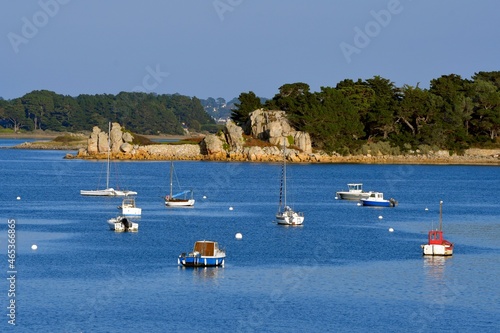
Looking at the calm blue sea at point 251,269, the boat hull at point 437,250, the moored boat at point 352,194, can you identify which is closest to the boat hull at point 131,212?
the calm blue sea at point 251,269

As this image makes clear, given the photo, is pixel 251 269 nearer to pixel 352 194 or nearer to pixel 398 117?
pixel 352 194

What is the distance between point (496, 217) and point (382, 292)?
33689 mm

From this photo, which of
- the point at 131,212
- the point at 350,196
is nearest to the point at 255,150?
the point at 350,196

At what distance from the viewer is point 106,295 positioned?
38.1 meters

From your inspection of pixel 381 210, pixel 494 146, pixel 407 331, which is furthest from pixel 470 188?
pixel 407 331

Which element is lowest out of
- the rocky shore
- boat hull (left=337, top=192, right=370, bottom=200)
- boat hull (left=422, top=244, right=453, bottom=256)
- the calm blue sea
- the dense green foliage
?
the calm blue sea

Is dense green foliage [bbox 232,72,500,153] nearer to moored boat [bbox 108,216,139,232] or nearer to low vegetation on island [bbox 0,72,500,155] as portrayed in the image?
low vegetation on island [bbox 0,72,500,155]

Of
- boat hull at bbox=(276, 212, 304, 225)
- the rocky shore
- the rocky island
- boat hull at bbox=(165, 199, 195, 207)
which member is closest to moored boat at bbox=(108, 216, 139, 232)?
boat hull at bbox=(276, 212, 304, 225)

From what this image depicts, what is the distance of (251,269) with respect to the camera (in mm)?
44469

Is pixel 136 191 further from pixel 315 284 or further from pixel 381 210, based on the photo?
pixel 315 284

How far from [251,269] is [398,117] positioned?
102 meters

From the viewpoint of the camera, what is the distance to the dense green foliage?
461 ft

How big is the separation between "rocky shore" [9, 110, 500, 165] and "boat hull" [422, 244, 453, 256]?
8600 cm

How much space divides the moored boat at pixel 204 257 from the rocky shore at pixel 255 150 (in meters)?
90.8
